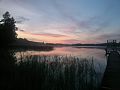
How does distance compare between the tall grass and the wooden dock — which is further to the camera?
the wooden dock

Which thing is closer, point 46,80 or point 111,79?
point 46,80

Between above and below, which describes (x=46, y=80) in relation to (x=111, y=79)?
above

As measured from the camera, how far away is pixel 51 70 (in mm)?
12016

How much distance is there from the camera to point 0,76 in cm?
1062

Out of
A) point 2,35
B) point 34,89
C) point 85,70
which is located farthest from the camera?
point 2,35

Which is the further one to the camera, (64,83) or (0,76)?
(0,76)

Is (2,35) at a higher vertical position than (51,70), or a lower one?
higher

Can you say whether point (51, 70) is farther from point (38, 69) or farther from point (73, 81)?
point (73, 81)

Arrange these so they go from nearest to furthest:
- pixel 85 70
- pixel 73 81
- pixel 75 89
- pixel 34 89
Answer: pixel 34 89, pixel 75 89, pixel 73 81, pixel 85 70

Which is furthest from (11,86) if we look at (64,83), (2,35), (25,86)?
(2,35)

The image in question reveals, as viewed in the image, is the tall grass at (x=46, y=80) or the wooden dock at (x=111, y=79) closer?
the tall grass at (x=46, y=80)

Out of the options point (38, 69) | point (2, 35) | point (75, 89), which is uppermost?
point (2, 35)

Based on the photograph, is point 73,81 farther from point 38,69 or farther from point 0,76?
point 0,76

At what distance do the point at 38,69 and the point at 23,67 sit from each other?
115 centimetres
